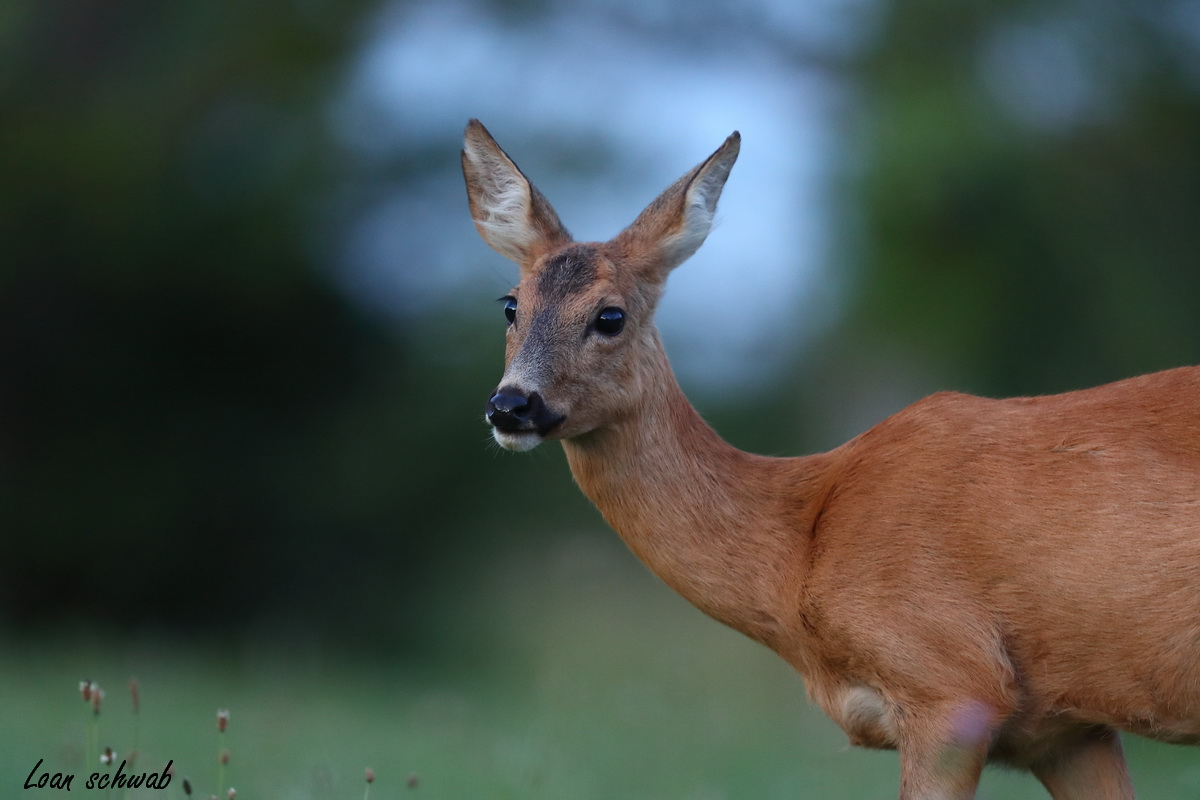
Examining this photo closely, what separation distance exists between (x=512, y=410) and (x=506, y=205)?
162 cm

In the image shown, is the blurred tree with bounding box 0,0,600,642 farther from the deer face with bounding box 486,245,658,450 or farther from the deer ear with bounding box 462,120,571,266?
the deer face with bounding box 486,245,658,450

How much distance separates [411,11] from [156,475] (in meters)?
7.75

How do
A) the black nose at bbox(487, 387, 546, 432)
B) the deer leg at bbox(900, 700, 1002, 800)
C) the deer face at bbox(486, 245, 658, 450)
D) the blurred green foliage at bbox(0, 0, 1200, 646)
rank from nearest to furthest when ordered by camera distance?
the deer leg at bbox(900, 700, 1002, 800)
the black nose at bbox(487, 387, 546, 432)
the deer face at bbox(486, 245, 658, 450)
the blurred green foliage at bbox(0, 0, 1200, 646)

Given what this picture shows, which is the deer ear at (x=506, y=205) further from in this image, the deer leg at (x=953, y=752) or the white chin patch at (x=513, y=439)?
the deer leg at (x=953, y=752)

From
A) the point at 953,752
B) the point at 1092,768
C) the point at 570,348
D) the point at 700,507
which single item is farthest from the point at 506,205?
the point at 1092,768

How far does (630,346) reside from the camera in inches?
223

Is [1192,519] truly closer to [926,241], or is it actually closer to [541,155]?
[926,241]

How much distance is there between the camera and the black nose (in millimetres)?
5035

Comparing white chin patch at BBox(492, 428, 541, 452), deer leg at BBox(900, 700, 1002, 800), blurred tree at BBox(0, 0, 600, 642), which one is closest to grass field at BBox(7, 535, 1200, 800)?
blurred tree at BBox(0, 0, 600, 642)

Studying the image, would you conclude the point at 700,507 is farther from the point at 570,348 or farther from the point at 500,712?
the point at 500,712

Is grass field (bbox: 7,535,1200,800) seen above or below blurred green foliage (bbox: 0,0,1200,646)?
below

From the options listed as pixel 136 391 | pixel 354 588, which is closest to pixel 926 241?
pixel 354 588

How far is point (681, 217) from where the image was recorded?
5.93m

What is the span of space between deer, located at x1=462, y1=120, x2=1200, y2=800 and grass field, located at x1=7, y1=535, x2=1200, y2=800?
1.61 meters
